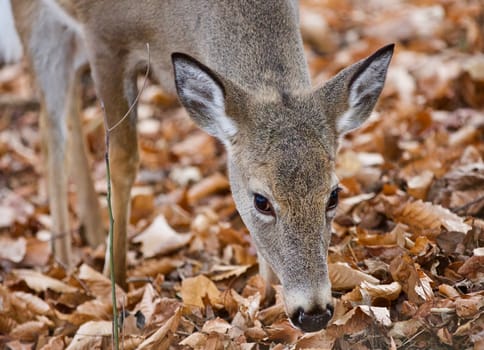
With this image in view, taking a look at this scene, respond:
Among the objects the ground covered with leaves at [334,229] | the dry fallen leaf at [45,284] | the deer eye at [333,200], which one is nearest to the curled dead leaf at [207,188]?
the ground covered with leaves at [334,229]

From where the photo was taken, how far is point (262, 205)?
13.0ft

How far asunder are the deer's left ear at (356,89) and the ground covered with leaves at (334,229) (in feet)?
2.27

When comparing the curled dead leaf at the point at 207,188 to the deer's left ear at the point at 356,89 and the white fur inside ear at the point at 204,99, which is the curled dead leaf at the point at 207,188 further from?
the deer's left ear at the point at 356,89

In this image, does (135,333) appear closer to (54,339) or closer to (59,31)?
(54,339)

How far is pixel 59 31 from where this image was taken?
248 inches

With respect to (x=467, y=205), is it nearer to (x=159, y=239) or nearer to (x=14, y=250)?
(x=159, y=239)

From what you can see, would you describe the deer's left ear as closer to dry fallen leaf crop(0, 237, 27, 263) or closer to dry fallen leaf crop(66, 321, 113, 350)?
dry fallen leaf crop(66, 321, 113, 350)

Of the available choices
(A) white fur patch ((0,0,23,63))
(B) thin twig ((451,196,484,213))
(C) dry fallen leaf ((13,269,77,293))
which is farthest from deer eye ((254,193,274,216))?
(A) white fur patch ((0,0,23,63))

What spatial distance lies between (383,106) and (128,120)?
9.66ft

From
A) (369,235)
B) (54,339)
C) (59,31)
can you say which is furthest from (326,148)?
(59,31)

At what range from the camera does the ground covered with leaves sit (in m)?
4.00

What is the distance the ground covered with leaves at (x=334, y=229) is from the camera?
13.1ft

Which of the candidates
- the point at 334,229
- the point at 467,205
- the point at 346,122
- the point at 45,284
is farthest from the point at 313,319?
the point at 45,284

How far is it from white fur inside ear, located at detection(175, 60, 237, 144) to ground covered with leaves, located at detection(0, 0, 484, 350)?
898 millimetres
